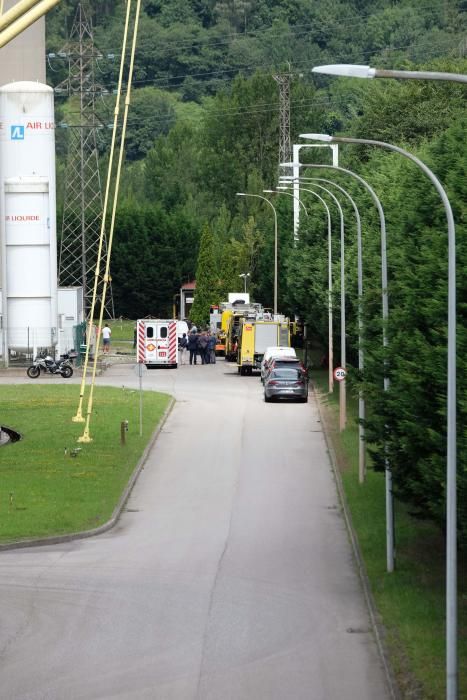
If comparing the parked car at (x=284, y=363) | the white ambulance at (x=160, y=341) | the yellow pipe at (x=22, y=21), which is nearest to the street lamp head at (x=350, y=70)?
the yellow pipe at (x=22, y=21)

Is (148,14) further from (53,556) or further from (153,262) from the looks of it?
Answer: (53,556)

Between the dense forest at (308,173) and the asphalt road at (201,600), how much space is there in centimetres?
240

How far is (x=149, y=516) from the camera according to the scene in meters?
31.8

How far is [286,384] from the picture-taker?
5531 cm

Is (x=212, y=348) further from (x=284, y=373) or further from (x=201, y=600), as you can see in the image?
(x=201, y=600)

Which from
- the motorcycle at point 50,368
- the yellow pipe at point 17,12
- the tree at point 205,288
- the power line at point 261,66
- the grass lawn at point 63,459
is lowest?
the grass lawn at point 63,459

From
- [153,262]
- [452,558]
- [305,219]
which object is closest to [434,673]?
[452,558]

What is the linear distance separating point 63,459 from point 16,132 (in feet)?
105

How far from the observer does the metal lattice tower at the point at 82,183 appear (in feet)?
249

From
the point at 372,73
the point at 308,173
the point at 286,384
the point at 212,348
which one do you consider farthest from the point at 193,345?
the point at 372,73

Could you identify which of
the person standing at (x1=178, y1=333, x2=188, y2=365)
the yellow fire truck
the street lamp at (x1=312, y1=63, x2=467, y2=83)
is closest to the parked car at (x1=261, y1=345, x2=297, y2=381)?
the yellow fire truck

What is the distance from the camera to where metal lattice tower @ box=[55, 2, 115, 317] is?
75.9 metres

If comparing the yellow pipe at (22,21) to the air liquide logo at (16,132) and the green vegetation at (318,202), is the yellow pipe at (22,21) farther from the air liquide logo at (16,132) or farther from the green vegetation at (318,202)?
the air liquide logo at (16,132)

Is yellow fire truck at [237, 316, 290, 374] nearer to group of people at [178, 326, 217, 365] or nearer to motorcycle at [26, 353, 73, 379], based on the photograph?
group of people at [178, 326, 217, 365]
